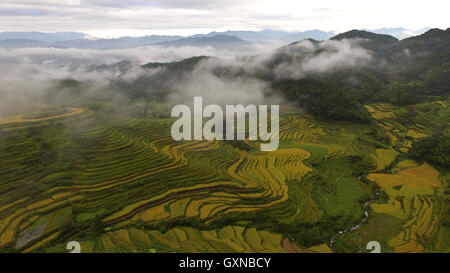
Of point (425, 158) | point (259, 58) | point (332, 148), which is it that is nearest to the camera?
point (425, 158)

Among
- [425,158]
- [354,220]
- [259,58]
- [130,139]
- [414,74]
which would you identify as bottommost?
[354,220]

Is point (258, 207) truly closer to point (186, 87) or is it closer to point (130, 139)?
point (130, 139)

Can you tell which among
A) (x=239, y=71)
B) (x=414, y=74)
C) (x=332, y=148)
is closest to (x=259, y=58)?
(x=239, y=71)

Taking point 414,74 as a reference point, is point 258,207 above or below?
below

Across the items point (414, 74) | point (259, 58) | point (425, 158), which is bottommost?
point (425, 158)

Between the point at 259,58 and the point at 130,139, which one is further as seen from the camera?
the point at 259,58

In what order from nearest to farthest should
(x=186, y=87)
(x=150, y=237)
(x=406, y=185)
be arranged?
(x=150, y=237) < (x=406, y=185) < (x=186, y=87)

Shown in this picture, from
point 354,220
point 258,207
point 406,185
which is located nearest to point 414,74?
point 406,185
